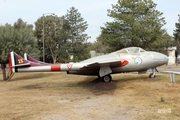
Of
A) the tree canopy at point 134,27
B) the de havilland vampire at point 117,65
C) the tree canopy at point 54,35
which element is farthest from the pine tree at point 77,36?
the de havilland vampire at point 117,65

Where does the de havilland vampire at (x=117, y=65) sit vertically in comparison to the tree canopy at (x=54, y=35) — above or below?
below

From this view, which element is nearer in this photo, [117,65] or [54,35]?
[117,65]

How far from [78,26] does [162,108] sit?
147 ft

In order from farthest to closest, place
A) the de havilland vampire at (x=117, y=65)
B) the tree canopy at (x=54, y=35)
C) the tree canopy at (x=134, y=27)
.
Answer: the tree canopy at (x=54, y=35) → the tree canopy at (x=134, y=27) → the de havilland vampire at (x=117, y=65)

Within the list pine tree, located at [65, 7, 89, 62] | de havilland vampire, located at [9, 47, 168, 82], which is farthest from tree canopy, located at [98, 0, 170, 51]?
pine tree, located at [65, 7, 89, 62]

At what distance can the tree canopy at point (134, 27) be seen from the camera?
25094 millimetres

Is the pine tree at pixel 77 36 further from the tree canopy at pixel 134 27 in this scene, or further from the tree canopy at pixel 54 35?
the tree canopy at pixel 134 27

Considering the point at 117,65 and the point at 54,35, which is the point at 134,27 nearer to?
the point at 117,65

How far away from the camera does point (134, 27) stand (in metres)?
24.8

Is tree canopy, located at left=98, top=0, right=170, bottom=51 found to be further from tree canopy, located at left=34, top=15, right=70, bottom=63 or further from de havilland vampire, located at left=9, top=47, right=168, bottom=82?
tree canopy, located at left=34, top=15, right=70, bottom=63

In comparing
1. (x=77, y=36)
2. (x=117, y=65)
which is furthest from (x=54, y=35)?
(x=117, y=65)

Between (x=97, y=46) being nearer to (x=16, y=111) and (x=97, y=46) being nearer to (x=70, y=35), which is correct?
(x=70, y=35)

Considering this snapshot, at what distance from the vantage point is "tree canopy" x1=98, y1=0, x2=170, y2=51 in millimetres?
25094

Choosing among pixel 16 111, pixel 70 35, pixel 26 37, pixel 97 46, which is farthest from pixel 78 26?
pixel 97 46
